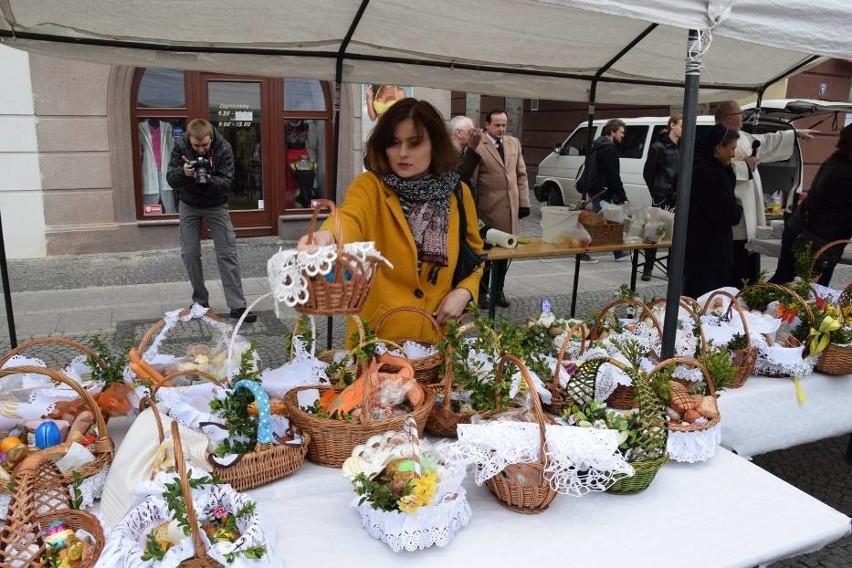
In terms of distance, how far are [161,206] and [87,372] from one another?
659 cm

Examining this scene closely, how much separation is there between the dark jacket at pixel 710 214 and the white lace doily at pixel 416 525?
314 centimetres

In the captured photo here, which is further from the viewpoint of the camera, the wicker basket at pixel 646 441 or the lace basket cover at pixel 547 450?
the wicker basket at pixel 646 441

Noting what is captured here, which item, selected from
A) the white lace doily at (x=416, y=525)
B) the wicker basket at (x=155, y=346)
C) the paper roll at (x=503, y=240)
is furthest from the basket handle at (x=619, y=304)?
the paper roll at (x=503, y=240)

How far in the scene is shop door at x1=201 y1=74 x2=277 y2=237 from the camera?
8414 millimetres

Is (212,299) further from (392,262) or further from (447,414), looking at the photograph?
(447,414)

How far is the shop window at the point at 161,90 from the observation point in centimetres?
800

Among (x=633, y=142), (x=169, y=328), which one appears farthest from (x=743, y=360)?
(x=633, y=142)

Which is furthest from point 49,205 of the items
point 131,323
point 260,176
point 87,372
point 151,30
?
point 87,372

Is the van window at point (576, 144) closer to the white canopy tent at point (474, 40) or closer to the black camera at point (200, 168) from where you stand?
the white canopy tent at point (474, 40)

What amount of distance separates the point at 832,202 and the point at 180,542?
4.66 meters

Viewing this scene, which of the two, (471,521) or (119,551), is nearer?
(119,551)

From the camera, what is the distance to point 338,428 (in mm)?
1729

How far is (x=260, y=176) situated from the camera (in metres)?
8.82

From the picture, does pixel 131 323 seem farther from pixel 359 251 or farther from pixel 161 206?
pixel 359 251
